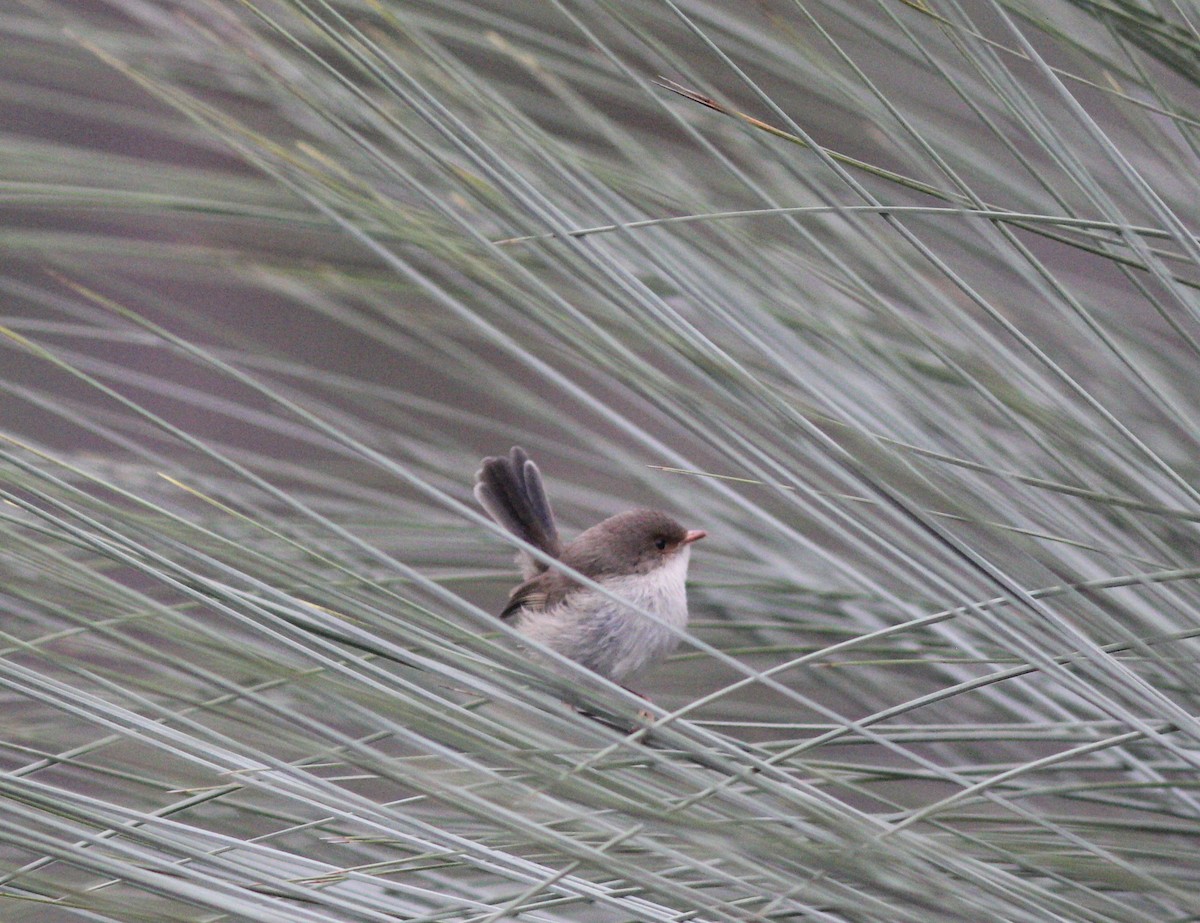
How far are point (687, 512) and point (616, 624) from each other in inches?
17.2

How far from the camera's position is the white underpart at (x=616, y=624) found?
1534 millimetres

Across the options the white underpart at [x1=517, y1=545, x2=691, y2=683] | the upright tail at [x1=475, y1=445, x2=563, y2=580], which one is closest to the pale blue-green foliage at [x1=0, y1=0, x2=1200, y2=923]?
the white underpart at [x1=517, y1=545, x2=691, y2=683]

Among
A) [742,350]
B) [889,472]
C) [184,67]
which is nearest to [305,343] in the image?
[184,67]

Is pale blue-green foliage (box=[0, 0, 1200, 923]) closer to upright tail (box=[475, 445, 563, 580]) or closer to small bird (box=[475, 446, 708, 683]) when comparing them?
small bird (box=[475, 446, 708, 683])

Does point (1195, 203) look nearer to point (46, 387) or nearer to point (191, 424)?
point (191, 424)

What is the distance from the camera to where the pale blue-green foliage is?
61 cm

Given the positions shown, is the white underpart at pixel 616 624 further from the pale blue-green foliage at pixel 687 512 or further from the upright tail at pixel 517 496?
the pale blue-green foliage at pixel 687 512

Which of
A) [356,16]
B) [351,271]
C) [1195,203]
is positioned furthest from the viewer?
[351,271]

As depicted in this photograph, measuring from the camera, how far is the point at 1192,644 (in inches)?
27.0

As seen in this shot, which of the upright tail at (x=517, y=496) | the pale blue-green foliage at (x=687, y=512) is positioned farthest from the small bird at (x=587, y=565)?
the pale blue-green foliage at (x=687, y=512)

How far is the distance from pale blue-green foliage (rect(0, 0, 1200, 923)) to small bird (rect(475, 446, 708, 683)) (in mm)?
314

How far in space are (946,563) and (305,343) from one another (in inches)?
129

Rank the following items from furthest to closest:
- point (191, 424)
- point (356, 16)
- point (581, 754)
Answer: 1. point (191, 424)
2. point (356, 16)
3. point (581, 754)

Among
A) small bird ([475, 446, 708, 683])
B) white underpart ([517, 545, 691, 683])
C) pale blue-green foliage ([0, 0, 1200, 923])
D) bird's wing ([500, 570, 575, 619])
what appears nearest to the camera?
pale blue-green foliage ([0, 0, 1200, 923])
